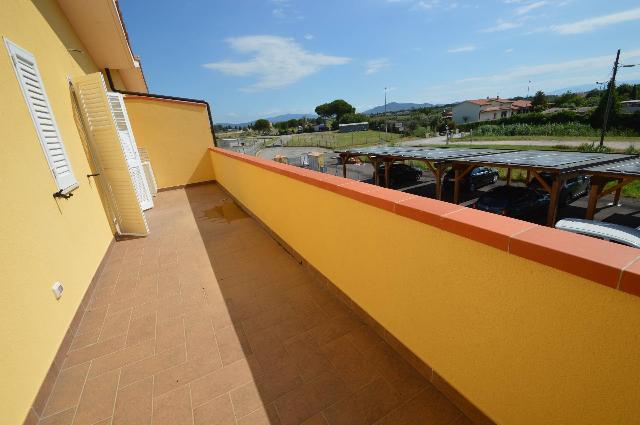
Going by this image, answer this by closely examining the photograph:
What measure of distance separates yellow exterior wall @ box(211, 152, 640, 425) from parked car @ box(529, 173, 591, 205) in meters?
13.6

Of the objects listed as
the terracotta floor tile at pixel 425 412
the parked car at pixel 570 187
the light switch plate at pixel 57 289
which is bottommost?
the parked car at pixel 570 187

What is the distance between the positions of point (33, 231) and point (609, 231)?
304 inches

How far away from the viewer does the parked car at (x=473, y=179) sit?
16094 millimetres

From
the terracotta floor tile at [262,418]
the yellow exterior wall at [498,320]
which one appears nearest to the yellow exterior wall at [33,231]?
the terracotta floor tile at [262,418]

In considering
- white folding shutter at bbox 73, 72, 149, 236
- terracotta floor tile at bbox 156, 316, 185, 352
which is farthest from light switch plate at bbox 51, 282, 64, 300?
white folding shutter at bbox 73, 72, 149, 236

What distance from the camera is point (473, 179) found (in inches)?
647

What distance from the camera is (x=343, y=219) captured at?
298 centimetres

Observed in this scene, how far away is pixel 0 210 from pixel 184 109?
9.39 metres

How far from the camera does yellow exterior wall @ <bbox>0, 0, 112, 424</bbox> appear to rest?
7.24 ft

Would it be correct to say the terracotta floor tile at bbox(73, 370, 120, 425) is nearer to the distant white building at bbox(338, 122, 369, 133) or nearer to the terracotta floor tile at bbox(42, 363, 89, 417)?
the terracotta floor tile at bbox(42, 363, 89, 417)

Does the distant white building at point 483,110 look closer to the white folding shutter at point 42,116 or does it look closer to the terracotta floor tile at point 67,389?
the white folding shutter at point 42,116

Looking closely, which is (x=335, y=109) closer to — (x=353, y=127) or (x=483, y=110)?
(x=353, y=127)

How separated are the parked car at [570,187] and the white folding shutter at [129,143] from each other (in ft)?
50.6

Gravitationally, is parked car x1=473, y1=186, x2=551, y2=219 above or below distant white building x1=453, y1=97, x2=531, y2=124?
below
